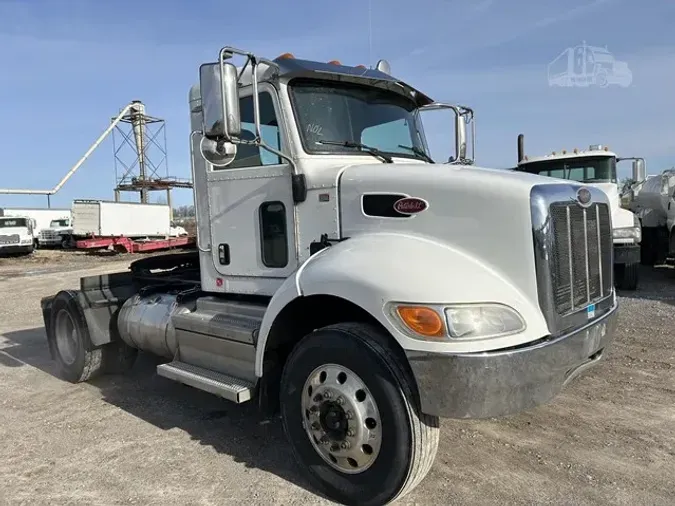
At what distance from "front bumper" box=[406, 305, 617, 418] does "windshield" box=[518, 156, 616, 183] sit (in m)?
9.80

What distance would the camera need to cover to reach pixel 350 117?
416 cm

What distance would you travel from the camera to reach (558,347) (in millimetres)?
3053

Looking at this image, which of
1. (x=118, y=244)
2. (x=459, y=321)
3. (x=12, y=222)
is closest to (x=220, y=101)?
(x=459, y=321)

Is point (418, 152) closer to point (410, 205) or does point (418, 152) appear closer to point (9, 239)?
point (410, 205)

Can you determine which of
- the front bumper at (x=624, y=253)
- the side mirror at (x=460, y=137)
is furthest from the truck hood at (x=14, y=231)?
A: the side mirror at (x=460, y=137)

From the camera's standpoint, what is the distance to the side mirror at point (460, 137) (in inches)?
205

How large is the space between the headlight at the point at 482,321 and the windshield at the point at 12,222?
30.6 meters

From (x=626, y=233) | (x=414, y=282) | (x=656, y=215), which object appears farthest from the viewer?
(x=656, y=215)

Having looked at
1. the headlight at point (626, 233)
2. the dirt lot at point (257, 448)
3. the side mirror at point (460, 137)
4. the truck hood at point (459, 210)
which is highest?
the side mirror at point (460, 137)

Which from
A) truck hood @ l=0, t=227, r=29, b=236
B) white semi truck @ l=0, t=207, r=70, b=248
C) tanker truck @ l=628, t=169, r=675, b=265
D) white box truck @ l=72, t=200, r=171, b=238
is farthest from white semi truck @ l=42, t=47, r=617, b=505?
white semi truck @ l=0, t=207, r=70, b=248

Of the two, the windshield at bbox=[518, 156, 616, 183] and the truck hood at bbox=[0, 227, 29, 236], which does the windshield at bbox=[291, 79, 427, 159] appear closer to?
the windshield at bbox=[518, 156, 616, 183]

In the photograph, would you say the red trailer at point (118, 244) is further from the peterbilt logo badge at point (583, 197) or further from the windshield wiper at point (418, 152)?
the peterbilt logo badge at point (583, 197)

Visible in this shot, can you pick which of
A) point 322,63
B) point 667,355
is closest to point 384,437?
point 322,63

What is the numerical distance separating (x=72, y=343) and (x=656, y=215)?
13060mm
